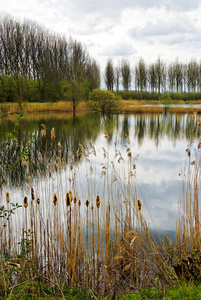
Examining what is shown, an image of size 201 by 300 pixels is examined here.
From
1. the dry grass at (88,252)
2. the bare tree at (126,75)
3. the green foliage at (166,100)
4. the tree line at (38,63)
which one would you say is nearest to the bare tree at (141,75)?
the bare tree at (126,75)

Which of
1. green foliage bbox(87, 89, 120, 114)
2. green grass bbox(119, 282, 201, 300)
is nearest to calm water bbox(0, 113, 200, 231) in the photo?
green grass bbox(119, 282, 201, 300)

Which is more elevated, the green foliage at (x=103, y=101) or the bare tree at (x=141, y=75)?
the bare tree at (x=141, y=75)

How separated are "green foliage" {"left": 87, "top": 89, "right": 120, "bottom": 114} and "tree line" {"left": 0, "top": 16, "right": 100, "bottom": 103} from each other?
5.25 ft

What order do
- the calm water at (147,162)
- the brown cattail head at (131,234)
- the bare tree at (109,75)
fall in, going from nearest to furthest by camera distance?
the brown cattail head at (131,234), the calm water at (147,162), the bare tree at (109,75)

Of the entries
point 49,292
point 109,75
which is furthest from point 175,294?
point 109,75

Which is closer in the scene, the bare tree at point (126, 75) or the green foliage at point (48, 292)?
the green foliage at point (48, 292)

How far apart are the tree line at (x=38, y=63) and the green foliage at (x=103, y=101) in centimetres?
160

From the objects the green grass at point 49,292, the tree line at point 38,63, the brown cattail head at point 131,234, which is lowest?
the green grass at point 49,292

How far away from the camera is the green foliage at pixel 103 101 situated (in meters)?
30.3

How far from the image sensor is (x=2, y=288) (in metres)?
2.82

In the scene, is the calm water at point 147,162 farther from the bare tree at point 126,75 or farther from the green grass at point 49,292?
the bare tree at point 126,75

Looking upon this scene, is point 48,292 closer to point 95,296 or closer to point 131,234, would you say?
point 95,296

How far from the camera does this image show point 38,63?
41625 millimetres

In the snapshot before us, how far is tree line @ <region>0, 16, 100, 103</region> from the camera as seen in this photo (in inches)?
1264
